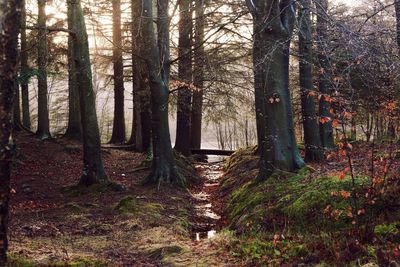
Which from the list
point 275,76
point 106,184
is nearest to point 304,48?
point 275,76

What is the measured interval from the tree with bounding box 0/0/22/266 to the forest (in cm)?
1

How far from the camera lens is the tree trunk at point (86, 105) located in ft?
38.4

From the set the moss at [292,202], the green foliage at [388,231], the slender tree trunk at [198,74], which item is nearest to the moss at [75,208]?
the moss at [292,202]

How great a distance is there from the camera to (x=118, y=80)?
20.8 m

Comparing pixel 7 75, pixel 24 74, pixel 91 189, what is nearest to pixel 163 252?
pixel 7 75

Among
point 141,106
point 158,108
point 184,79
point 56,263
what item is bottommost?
point 56,263

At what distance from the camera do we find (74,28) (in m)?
11.7

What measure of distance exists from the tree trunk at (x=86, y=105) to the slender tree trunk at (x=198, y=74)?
3147 millimetres

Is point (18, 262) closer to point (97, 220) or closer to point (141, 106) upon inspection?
point (97, 220)

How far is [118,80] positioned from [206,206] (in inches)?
439

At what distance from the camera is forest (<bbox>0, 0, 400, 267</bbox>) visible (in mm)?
5551

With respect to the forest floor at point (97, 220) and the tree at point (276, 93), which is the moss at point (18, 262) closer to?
the forest floor at point (97, 220)

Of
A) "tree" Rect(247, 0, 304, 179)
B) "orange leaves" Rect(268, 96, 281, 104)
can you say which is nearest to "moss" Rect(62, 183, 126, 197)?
"tree" Rect(247, 0, 304, 179)

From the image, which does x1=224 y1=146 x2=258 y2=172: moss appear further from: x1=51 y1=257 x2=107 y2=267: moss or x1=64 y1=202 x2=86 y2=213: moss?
x1=51 y1=257 x2=107 y2=267: moss
